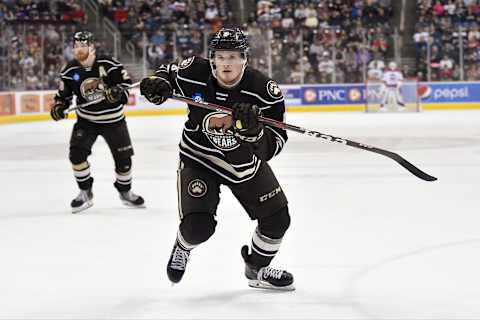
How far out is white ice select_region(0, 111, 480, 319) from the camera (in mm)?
3293

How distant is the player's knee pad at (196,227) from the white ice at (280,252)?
A: 25cm

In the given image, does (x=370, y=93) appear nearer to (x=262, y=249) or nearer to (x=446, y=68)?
(x=446, y=68)

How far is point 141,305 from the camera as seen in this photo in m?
3.31

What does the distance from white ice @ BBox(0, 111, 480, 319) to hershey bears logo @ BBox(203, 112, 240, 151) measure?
0.62 m

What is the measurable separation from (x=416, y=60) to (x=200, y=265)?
49.5 ft

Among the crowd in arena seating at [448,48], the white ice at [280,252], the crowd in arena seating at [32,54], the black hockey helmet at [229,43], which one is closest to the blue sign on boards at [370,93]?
the crowd in arena seating at [448,48]

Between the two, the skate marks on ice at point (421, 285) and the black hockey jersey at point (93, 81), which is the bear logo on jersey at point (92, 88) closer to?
the black hockey jersey at point (93, 81)

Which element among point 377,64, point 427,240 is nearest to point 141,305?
point 427,240

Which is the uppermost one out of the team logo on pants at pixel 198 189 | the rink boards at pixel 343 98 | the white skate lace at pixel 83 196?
the team logo on pants at pixel 198 189

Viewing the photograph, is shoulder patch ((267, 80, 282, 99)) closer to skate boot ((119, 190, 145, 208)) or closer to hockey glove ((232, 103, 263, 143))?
hockey glove ((232, 103, 263, 143))

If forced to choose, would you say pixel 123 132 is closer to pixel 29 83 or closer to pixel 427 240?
pixel 427 240

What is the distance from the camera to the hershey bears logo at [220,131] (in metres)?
3.28

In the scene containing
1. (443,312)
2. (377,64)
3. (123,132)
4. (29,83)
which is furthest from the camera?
(377,64)

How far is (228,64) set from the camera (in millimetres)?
3189
